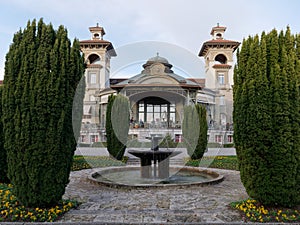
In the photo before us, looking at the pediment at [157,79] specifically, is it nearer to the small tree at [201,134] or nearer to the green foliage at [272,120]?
the small tree at [201,134]

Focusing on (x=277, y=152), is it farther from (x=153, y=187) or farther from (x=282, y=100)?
(x=153, y=187)

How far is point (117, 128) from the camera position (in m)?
14.5

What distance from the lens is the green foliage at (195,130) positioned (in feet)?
46.8

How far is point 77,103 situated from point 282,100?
12.4 ft

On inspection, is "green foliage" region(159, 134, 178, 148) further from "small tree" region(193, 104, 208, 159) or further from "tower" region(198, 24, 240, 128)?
"tower" region(198, 24, 240, 128)

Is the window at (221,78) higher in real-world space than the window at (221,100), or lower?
higher

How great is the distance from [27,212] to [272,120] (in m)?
4.62

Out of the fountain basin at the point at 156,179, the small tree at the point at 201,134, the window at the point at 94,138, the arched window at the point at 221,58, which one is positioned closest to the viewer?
the fountain basin at the point at 156,179

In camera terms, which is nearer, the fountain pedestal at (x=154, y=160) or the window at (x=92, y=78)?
the fountain pedestal at (x=154, y=160)

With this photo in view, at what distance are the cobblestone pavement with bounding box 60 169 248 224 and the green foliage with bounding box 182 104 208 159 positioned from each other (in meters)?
5.84

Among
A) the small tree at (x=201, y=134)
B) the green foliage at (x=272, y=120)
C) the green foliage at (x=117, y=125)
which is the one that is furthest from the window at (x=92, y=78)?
the green foliage at (x=272, y=120)

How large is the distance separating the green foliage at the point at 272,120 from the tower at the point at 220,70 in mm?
27137

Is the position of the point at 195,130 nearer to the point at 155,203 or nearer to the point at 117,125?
the point at 117,125

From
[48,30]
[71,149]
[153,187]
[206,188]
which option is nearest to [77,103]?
[71,149]
